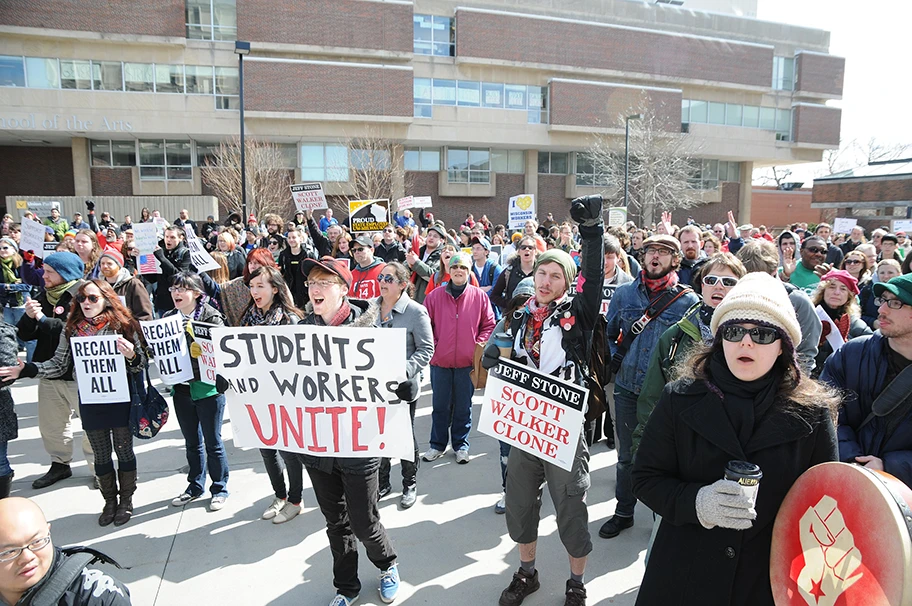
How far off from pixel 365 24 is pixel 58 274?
32.5 meters

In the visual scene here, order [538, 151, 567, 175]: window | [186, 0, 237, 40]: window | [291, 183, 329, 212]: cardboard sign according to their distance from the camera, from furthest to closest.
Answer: [538, 151, 567, 175]: window < [186, 0, 237, 40]: window < [291, 183, 329, 212]: cardboard sign

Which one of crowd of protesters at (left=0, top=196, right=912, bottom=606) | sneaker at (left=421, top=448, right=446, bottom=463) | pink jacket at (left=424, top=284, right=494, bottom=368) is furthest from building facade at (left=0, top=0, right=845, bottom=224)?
sneaker at (left=421, top=448, right=446, bottom=463)

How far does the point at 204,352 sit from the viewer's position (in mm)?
4734

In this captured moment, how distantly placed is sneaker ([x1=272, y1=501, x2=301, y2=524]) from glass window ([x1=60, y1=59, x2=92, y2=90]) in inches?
1383

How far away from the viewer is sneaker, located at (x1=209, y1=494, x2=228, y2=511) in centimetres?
494

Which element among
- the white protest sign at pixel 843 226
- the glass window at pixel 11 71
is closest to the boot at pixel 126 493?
the white protest sign at pixel 843 226

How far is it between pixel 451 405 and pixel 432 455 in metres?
0.53

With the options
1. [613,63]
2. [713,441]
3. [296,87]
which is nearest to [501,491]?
[713,441]

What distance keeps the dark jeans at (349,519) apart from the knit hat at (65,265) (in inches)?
173

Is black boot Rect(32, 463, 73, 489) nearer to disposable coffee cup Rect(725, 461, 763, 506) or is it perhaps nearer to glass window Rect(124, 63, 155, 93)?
disposable coffee cup Rect(725, 461, 763, 506)

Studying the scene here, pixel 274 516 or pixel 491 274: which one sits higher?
pixel 491 274

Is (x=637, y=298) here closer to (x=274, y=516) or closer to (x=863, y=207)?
(x=274, y=516)

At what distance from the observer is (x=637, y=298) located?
4.46 metres

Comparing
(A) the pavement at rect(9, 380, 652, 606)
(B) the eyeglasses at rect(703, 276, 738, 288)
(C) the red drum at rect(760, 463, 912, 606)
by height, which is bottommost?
(A) the pavement at rect(9, 380, 652, 606)
